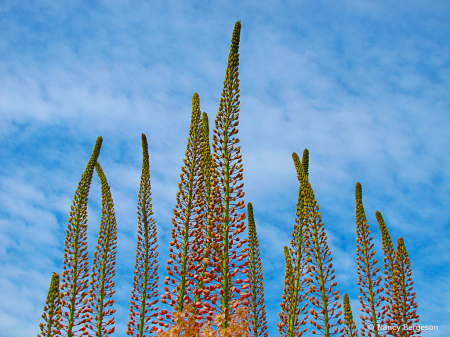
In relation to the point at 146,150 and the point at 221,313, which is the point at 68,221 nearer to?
the point at 146,150

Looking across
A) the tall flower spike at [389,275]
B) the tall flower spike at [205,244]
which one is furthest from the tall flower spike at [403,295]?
the tall flower spike at [205,244]

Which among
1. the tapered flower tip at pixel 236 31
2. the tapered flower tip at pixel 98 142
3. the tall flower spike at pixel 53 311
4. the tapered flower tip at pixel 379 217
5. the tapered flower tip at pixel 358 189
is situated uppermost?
the tapered flower tip at pixel 98 142

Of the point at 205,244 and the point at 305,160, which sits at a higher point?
the point at 305,160

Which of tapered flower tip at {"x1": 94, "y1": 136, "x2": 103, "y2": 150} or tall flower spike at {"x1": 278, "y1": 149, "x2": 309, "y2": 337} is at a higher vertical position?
tapered flower tip at {"x1": 94, "y1": 136, "x2": 103, "y2": 150}

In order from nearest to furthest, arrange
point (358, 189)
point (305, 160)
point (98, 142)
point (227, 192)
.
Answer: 1. point (227, 192)
2. point (305, 160)
3. point (98, 142)
4. point (358, 189)

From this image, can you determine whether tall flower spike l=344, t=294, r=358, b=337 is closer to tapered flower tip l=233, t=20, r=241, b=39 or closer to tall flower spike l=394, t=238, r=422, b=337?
tall flower spike l=394, t=238, r=422, b=337

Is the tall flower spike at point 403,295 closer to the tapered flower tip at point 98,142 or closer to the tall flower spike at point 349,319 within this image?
the tall flower spike at point 349,319

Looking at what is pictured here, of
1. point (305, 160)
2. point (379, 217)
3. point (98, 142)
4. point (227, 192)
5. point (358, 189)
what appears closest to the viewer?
point (227, 192)

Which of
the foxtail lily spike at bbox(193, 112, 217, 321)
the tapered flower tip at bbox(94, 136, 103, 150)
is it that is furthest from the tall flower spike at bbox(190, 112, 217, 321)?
the tapered flower tip at bbox(94, 136, 103, 150)

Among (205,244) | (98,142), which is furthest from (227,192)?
(98,142)

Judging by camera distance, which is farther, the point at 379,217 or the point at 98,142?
the point at 379,217

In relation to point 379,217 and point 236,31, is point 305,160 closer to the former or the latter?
point 379,217

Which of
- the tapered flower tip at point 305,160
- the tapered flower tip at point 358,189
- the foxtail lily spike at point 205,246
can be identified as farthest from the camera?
the tapered flower tip at point 358,189

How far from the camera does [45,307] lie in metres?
13.8
